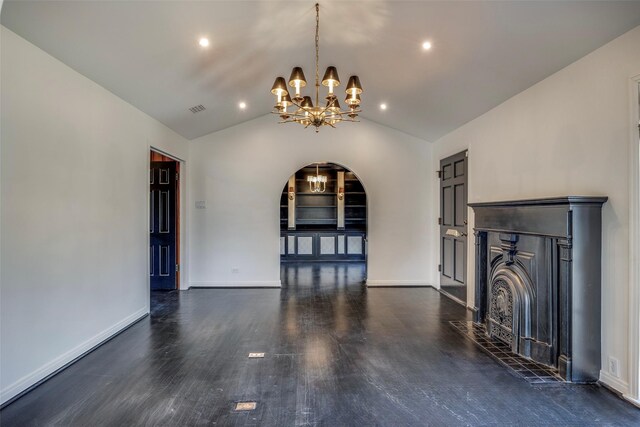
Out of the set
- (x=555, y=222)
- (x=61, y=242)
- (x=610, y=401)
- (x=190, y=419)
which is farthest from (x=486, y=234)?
(x=61, y=242)

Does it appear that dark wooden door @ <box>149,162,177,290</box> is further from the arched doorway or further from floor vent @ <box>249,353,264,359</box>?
the arched doorway

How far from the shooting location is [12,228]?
8.29 ft

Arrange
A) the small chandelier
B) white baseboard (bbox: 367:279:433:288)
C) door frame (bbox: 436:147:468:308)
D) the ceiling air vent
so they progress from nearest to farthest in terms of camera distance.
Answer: the ceiling air vent → door frame (bbox: 436:147:468:308) → white baseboard (bbox: 367:279:433:288) → the small chandelier

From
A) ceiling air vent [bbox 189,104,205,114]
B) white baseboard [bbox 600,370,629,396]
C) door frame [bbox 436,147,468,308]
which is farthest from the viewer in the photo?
door frame [bbox 436,147,468,308]

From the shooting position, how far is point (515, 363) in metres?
3.09

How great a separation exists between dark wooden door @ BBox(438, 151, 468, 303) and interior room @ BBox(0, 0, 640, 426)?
85 mm

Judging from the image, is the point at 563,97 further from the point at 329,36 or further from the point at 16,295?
the point at 16,295

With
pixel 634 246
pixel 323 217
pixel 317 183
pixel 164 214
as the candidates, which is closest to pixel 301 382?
pixel 634 246

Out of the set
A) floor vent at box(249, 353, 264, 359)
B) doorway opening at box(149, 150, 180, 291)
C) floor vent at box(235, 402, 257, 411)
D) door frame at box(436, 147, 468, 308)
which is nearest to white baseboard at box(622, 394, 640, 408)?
door frame at box(436, 147, 468, 308)

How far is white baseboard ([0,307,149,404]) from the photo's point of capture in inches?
98.0

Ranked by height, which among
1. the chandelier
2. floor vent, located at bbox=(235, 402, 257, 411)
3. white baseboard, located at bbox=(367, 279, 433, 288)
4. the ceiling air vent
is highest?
the ceiling air vent

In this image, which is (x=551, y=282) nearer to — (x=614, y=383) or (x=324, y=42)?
(x=614, y=383)

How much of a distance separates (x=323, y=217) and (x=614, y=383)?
317 inches

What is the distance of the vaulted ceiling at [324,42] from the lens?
102 inches
